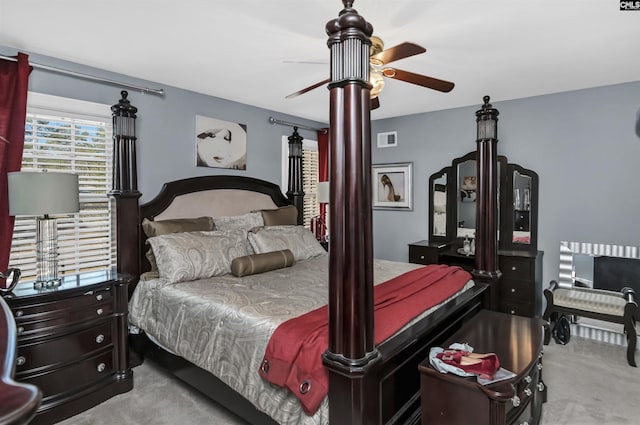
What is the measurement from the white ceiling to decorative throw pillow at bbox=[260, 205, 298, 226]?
1.33m

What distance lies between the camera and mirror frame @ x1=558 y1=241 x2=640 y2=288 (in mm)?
3564

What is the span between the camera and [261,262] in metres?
3.13

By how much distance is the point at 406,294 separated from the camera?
2.42 metres

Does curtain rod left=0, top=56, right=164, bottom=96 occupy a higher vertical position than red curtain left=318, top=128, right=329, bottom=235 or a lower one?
higher

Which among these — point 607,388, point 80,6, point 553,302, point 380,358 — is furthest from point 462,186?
point 80,6

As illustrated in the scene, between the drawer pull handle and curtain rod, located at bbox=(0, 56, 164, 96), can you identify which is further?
curtain rod, located at bbox=(0, 56, 164, 96)

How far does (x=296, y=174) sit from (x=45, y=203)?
2781 mm

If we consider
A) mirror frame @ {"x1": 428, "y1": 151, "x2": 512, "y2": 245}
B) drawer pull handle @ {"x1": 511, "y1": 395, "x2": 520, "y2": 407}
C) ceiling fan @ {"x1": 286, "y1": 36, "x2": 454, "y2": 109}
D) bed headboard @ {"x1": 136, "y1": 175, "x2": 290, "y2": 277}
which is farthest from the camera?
mirror frame @ {"x1": 428, "y1": 151, "x2": 512, "y2": 245}

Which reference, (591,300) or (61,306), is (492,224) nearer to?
(591,300)

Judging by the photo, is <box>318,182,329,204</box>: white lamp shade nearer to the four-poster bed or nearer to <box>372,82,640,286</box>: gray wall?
<box>372,82,640,286</box>: gray wall

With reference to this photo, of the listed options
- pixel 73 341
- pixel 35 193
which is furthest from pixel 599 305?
pixel 35 193

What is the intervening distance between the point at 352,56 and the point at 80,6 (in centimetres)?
172

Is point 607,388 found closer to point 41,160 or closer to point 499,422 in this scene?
point 499,422

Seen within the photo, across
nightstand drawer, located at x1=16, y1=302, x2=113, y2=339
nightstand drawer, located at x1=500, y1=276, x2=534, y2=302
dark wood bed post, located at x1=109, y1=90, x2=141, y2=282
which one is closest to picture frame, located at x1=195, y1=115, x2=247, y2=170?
dark wood bed post, located at x1=109, y1=90, x2=141, y2=282
